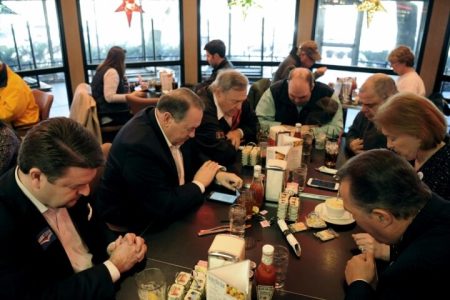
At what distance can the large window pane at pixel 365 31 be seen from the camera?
5066 millimetres

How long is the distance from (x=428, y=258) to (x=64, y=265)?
4.26 feet

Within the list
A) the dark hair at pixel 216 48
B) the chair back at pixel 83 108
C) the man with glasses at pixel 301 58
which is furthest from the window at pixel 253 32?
the chair back at pixel 83 108

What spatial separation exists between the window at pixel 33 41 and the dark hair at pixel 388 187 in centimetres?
490

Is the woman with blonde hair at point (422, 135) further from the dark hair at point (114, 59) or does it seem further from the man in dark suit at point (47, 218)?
the dark hair at point (114, 59)

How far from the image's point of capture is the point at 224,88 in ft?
8.34

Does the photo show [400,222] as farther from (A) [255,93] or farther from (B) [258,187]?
(A) [255,93]

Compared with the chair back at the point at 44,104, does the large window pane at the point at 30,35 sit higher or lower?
higher

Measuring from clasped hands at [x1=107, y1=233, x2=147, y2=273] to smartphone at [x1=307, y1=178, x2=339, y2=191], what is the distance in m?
1.08

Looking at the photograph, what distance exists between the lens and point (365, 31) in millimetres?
5336

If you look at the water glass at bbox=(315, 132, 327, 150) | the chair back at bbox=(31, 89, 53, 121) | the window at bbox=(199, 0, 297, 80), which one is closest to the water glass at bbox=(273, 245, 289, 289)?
the water glass at bbox=(315, 132, 327, 150)

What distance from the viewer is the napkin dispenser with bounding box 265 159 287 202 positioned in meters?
1.88

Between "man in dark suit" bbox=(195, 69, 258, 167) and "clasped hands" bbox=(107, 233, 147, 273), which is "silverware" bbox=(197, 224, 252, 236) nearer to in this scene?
"clasped hands" bbox=(107, 233, 147, 273)

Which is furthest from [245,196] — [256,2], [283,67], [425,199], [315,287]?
[256,2]

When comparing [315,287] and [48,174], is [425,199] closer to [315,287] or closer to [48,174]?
[315,287]
